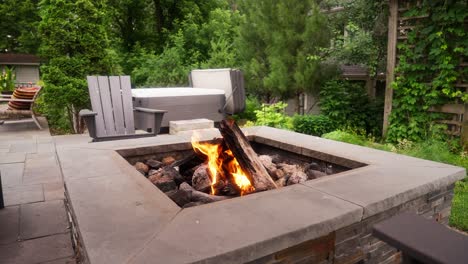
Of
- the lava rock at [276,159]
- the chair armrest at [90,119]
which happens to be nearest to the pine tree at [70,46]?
the chair armrest at [90,119]

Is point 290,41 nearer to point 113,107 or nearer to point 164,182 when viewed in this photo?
point 113,107

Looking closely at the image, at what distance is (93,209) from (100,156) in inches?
37.0

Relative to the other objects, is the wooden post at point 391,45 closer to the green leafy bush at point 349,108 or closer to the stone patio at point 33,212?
the green leafy bush at point 349,108

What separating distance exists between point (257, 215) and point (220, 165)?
3.39 feet

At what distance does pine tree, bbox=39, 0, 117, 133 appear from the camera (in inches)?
246

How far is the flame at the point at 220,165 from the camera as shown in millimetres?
2301

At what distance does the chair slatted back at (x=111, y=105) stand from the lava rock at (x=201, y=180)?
2253mm

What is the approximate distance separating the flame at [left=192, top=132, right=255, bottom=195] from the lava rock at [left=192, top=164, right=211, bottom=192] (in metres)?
0.03

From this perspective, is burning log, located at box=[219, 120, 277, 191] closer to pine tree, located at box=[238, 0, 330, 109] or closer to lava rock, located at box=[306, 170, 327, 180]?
lava rock, located at box=[306, 170, 327, 180]

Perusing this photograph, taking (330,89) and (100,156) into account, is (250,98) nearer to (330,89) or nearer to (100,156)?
(330,89)

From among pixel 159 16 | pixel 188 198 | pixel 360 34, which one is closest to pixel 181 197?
pixel 188 198

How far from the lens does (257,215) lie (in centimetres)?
150

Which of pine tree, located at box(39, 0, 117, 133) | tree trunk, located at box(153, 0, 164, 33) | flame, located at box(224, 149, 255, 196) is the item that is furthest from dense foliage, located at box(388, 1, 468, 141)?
tree trunk, located at box(153, 0, 164, 33)

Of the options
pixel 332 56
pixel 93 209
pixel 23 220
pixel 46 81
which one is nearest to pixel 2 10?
pixel 46 81
